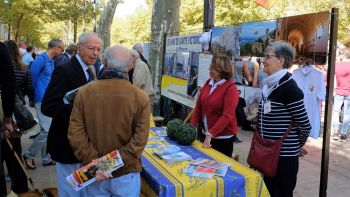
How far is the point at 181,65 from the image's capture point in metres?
6.76

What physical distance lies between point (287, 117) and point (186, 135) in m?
1.09

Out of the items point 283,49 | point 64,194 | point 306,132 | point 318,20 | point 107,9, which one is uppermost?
point 107,9

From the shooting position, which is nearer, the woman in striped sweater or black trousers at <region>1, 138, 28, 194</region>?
the woman in striped sweater

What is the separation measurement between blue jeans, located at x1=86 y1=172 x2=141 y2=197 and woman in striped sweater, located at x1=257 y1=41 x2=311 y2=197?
1.23 m

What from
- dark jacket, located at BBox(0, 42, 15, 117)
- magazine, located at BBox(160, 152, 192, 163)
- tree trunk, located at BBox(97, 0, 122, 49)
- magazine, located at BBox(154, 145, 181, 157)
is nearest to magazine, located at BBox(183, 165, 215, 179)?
magazine, located at BBox(160, 152, 192, 163)

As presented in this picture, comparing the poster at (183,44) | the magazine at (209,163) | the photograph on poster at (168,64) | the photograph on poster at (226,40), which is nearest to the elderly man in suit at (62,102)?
the magazine at (209,163)

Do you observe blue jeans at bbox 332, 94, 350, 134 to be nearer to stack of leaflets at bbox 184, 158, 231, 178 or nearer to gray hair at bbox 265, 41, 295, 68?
gray hair at bbox 265, 41, 295, 68

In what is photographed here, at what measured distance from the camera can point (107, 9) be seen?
17.1 m

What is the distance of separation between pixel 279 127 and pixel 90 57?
5.33 ft

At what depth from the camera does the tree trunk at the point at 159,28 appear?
782cm

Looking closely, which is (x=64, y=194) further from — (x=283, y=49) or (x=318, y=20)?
(x=318, y=20)

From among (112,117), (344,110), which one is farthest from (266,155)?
(344,110)

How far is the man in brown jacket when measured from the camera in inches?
98.3

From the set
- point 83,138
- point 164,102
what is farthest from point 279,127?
point 164,102
